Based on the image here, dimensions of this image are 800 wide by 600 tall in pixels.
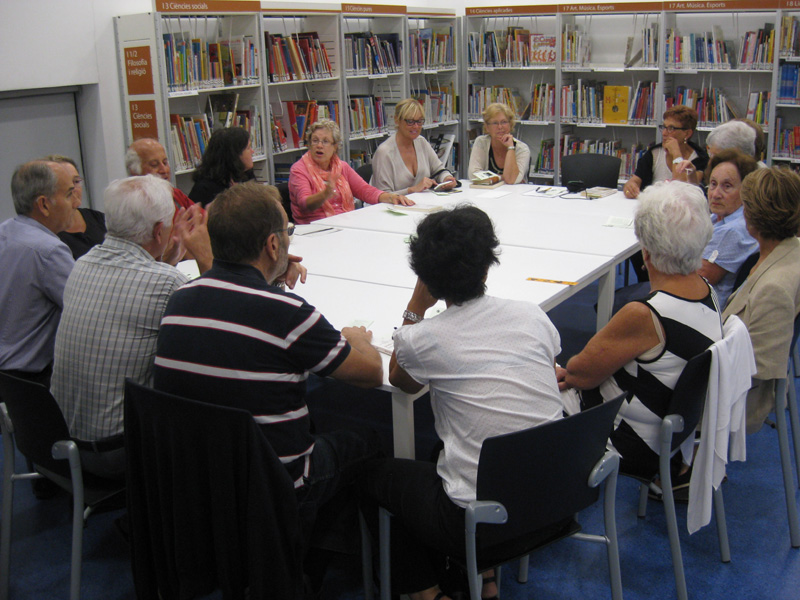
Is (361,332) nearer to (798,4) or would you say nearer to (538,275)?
(538,275)

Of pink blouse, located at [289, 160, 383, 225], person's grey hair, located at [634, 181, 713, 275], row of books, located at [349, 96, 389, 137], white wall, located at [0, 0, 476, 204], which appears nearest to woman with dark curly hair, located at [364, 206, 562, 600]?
person's grey hair, located at [634, 181, 713, 275]

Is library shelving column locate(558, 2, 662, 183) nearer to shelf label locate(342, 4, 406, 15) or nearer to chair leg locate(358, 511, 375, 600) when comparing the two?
shelf label locate(342, 4, 406, 15)

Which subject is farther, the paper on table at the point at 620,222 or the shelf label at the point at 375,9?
the shelf label at the point at 375,9

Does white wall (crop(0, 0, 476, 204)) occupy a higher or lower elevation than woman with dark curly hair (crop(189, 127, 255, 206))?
higher

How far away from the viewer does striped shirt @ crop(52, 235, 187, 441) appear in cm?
193

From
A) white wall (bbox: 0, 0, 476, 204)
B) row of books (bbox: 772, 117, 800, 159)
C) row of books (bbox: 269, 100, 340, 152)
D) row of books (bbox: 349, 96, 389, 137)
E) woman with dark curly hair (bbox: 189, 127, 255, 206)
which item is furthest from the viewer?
row of books (bbox: 349, 96, 389, 137)

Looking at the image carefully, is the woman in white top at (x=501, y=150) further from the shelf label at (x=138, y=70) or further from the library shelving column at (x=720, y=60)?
the shelf label at (x=138, y=70)

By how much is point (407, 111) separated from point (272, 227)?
3.22 meters

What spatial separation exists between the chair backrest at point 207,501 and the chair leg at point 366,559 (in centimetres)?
34

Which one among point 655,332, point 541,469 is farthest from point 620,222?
point 541,469

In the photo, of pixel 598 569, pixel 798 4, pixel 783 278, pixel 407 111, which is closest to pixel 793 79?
pixel 798 4

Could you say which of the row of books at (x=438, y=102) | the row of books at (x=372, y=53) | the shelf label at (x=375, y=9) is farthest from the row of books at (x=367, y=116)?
the shelf label at (x=375, y=9)

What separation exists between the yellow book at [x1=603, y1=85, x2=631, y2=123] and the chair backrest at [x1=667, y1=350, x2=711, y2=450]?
487 centimetres

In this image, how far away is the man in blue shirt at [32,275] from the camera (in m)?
2.31
